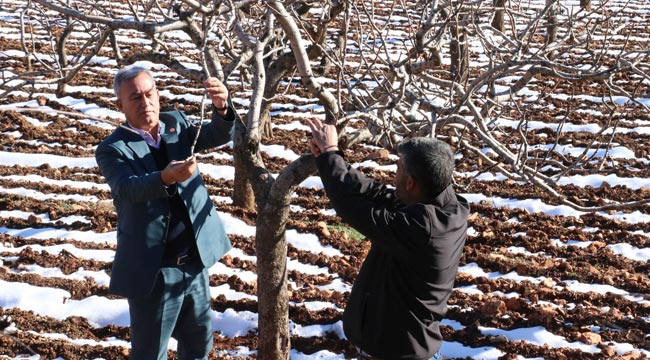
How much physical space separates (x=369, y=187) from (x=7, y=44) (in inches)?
456

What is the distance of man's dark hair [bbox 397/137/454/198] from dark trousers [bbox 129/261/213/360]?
1041 millimetres

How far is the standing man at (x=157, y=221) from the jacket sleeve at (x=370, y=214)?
0.65m

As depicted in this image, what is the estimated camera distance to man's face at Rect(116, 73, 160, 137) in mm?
2936

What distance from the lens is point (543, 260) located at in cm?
595

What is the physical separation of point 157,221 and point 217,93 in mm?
561

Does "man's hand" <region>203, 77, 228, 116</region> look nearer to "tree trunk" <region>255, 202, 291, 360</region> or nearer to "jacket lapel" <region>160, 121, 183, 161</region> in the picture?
"jacket lapel" <region>160, 121, 183, 161</region>

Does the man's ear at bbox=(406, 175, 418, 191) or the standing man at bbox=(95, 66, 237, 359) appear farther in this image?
the standing man at bbox=(95, 66, 237, 359)

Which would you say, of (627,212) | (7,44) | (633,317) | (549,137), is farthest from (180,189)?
(7,44)

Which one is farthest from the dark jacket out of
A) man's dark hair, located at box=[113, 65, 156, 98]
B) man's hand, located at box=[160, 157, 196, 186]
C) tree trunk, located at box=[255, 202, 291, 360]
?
tree trunk, located at box=[255, 202, 291, 360]

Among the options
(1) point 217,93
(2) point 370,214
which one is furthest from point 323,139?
(1) point 217,93

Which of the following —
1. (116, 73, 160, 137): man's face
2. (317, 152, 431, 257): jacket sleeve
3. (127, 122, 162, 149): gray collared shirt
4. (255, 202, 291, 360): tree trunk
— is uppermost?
(116, 73, 160, 137): man's face

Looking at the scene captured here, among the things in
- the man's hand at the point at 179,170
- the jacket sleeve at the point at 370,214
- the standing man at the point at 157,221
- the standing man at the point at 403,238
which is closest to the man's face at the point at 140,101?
the standing man at the point at 157,221

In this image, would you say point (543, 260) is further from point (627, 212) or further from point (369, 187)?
point (369, 187)

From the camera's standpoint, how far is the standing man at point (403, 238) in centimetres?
249
